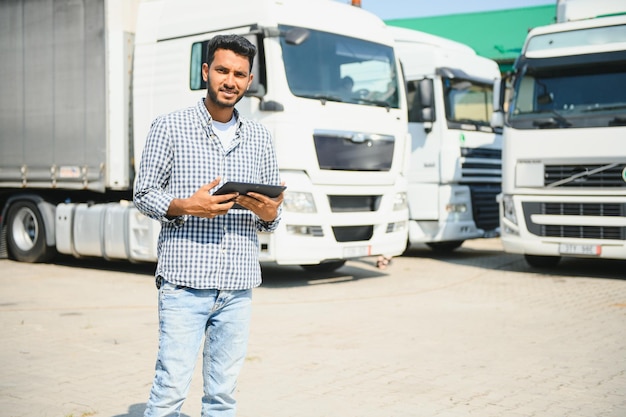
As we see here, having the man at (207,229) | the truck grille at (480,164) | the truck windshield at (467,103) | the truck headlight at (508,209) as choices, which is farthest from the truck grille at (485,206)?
the man at (207,229)

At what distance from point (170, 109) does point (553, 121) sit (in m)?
5.28

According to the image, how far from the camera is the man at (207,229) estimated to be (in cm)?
342

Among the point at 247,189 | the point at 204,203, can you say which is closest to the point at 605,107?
the point at 247,189

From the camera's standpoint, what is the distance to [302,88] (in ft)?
33.8

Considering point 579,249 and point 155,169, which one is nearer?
point 155,169

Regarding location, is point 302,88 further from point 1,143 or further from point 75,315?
point 1,143

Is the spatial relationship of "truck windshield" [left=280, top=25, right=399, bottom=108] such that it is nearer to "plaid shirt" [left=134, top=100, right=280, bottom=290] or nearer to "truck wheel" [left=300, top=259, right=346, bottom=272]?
"truck wheel" [left=300, top=259, right=346, bottom=272]

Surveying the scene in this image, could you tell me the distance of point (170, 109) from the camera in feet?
36.0

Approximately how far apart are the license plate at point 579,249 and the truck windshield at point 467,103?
3.06 m

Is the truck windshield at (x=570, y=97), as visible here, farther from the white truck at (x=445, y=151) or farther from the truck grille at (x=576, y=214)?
the white truck at (x=445, y=151)

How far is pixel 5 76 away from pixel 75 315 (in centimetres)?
605

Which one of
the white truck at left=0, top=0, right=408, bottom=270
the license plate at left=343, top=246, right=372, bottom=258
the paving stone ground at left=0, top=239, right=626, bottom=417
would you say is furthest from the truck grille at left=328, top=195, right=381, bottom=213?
the paving stone ground at left=0, top=239, right=626, bottom=417

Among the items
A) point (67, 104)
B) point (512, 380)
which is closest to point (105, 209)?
point (67, 104)

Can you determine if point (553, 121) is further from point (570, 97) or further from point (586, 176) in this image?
point (586, 176)
